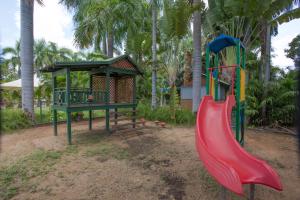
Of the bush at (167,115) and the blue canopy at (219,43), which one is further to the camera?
the bush at (167,115)

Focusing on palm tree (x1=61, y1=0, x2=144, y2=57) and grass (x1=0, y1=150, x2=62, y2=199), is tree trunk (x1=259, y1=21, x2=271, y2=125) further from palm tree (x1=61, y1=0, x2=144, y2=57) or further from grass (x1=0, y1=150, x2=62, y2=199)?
grass (x1=0, y1=150, x2=62, y2=199)

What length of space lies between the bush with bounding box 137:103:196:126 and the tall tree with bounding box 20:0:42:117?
16.6 feet

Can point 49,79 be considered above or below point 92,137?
above

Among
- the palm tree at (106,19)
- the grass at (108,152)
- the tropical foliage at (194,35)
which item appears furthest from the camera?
the palm tree at (106,19)

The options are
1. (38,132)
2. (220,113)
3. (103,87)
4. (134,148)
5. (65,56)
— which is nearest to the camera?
(220,113)

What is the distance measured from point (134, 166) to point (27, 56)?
6.73 m

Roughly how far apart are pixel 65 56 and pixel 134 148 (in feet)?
79.9

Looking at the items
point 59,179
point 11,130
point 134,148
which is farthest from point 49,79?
point 59,179

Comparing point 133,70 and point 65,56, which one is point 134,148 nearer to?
point 133,70

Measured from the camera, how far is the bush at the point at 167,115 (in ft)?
29.1

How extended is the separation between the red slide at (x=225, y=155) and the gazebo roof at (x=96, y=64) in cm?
353

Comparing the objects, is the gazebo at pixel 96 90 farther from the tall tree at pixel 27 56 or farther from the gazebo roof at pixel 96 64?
the tall tree at pixel 27 56

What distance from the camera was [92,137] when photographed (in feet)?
21.7

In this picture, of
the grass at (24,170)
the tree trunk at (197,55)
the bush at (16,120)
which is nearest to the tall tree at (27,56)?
the bush at (16,120)
